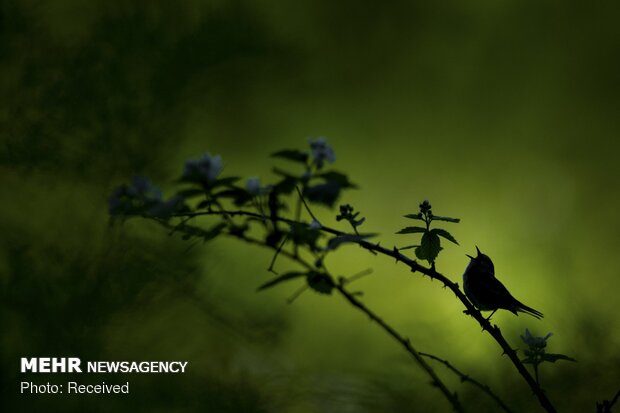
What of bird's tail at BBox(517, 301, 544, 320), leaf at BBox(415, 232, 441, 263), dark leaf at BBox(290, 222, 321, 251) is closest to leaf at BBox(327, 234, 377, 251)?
dark leaf at BBox(290, 222, 321, 251)

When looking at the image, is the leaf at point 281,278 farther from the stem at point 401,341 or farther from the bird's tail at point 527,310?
the bird's tail at point 527,310

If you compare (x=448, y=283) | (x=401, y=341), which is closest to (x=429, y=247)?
(x=448, y=283)

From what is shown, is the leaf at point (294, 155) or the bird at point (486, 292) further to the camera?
the bird at point (486, 292)

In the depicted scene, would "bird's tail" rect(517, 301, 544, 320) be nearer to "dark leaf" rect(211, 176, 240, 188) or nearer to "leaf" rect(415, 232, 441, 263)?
"leaf" rect(415, 232, 441, 263)

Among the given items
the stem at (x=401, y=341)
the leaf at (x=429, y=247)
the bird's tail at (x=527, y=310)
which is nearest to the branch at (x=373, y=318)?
the stem at (x=401, y=341)

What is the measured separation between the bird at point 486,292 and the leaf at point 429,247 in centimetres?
48

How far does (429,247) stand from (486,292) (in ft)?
1.79

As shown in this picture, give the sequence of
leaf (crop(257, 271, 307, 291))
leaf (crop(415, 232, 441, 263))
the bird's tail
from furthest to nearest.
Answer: the bird's tail → leaf (crop(415, 232, 441, 263)) → leaf (crop(257, 271, 307, 291))

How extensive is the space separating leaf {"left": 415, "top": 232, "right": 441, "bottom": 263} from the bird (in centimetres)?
48

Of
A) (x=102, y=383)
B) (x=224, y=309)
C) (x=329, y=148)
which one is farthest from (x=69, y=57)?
(x=329, y=148)

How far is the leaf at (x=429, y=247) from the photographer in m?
0.71

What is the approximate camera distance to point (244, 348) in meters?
1.31

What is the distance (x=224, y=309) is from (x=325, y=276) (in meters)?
0.83

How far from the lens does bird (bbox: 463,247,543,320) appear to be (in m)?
1.18
